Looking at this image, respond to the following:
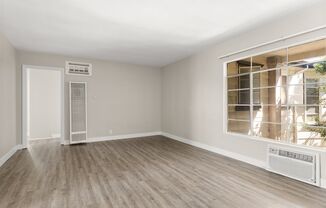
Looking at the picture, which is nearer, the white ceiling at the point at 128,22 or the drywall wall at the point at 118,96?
the white ceiling at the point at 128,22

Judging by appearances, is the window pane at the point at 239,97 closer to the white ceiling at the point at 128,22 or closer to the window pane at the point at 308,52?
the window pane at the point at 308,52

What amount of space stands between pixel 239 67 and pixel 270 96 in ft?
3.01

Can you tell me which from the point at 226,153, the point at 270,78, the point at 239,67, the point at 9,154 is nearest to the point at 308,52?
the point at 270,78

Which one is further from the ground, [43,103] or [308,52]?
[308,52]

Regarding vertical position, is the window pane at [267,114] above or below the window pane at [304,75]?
below

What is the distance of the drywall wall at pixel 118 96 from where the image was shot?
5781 millimetres

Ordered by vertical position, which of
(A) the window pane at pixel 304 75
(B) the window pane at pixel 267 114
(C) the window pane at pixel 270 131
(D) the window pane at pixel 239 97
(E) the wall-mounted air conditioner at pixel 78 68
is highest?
(E) the wall-mounted air conditioner at pixel 78 68

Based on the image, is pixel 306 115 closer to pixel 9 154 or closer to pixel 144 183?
pixel 144 183

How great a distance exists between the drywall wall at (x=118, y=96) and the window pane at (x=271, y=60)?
4.01m

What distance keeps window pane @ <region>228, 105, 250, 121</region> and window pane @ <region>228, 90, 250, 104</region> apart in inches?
5.1

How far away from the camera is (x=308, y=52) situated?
3.03 meters

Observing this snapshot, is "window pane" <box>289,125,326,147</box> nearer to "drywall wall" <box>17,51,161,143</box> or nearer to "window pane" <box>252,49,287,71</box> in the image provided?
"window pane" <box>252,49,287,71</box>

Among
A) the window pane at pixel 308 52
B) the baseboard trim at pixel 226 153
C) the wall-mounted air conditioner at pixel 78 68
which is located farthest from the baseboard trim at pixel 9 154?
the window pane at pixel 308 52

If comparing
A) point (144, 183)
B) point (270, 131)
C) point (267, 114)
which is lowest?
point (144, 183)
